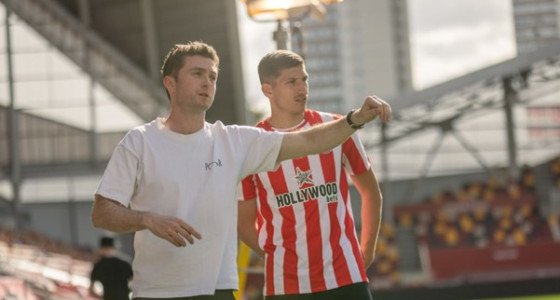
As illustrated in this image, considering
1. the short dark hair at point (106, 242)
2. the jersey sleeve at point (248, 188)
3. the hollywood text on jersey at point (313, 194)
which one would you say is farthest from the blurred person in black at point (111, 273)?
the hollywood text on jersey at point (313, 194)

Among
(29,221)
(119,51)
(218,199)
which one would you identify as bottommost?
(29,221)

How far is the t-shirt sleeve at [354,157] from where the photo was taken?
639cm

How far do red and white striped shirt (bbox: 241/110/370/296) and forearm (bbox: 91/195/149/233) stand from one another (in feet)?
5.27

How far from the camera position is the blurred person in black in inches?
460

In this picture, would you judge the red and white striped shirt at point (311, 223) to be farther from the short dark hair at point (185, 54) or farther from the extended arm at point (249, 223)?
the short dark hair at point (185, 54)

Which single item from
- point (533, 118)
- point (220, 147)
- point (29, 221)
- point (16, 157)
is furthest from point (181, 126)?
point (533, 118)

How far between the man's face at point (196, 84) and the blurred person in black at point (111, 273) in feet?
21.8

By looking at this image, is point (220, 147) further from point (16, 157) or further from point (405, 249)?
point (405, 249)

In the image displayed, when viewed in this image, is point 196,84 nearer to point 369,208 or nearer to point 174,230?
point 174,230

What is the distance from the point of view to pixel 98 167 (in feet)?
111

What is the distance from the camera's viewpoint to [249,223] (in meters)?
6.71

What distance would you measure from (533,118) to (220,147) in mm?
55172

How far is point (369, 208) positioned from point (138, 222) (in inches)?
84.8

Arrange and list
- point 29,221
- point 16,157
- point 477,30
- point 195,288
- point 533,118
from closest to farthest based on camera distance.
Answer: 1. point 195,288
2. point 16,157
3. point 29,221
4. point 533,118
5. point 477,30
